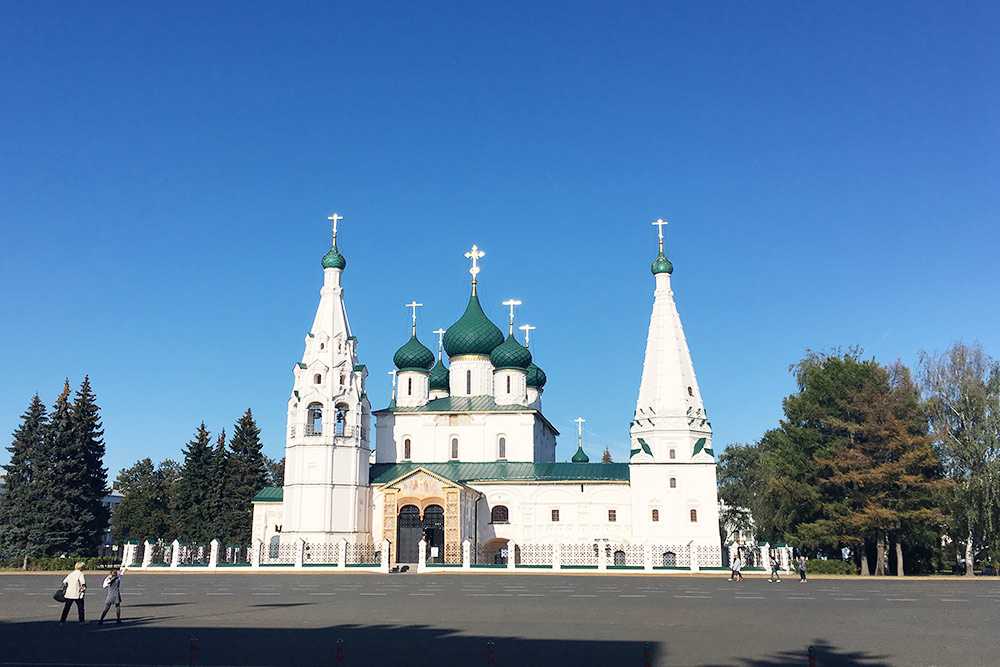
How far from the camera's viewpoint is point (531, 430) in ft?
159

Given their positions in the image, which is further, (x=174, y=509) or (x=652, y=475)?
(x=174, y=509)

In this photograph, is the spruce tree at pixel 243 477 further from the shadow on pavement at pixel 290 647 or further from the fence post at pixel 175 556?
the shadow on pavement at pixel 290 647

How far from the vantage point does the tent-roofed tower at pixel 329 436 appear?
42750 mm

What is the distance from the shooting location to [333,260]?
45.8m

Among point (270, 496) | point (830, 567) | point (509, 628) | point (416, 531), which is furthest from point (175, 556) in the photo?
point (509, 628)

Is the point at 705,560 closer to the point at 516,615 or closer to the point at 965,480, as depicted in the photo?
the point at 965,480

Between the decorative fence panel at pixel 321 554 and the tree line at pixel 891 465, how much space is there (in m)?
21.0

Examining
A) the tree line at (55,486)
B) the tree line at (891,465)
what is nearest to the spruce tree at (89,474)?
the tree line at (55,486)

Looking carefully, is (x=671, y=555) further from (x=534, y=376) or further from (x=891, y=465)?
(x=534, y=376)

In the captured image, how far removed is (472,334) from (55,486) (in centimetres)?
2340

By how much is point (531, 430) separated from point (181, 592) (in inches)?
1069

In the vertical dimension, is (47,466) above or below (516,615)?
above

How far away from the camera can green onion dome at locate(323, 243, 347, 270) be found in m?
45.7

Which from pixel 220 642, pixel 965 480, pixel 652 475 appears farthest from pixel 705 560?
pixel 220 642
